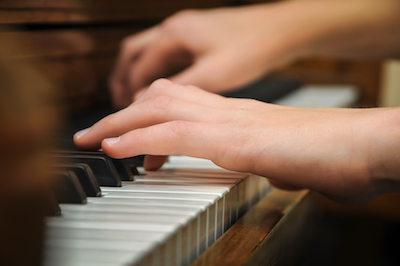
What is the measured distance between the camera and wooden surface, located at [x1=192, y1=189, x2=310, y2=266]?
1.57 feet

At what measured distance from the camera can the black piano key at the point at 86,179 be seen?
52cm

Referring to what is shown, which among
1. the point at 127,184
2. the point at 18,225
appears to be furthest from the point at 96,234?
the point at 127,184

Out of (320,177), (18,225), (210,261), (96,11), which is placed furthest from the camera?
(96,11)

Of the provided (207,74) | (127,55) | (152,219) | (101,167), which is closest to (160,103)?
(101,167)

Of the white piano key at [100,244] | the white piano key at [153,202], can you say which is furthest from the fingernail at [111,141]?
the white piano key at [100,244]

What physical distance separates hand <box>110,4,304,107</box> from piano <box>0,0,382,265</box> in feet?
0.35

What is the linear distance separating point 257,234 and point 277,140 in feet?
0.41

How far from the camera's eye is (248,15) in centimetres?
113

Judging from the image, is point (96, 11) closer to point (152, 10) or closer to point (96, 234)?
point (152, 10)

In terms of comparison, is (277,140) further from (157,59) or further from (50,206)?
(157,59)

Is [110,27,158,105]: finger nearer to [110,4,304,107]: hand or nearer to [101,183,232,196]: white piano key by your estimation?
[110,4,304,107]: hand

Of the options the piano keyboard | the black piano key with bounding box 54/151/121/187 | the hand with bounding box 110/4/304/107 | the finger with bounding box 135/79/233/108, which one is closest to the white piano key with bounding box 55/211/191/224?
the piano keyboard

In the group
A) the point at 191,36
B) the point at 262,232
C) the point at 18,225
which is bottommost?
the point at 262,232

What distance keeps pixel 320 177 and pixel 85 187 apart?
30 cm
